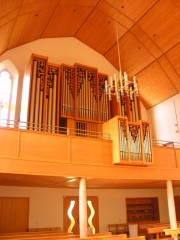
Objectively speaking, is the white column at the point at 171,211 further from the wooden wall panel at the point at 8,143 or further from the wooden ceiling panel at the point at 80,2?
the wooden ceiling panel at the point at 80,2

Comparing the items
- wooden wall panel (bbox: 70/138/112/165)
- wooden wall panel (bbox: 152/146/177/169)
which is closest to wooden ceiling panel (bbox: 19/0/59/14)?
wooden wall panel (bbox: 70/138/112/165)

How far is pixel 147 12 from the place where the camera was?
33.4 feet

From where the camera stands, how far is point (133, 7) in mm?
10180

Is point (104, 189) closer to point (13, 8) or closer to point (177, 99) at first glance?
point (177, 99)

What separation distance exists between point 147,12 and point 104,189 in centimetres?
771

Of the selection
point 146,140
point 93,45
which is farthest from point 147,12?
point 146,140

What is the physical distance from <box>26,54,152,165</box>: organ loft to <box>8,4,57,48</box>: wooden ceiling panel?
99 cm

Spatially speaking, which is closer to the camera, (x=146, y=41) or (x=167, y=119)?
(x=146, y=41)

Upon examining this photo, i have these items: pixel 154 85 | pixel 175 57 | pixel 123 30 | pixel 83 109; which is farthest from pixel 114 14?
pixel 83 109

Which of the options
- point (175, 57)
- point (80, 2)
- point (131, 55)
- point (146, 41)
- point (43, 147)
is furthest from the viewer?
point (131, 55)

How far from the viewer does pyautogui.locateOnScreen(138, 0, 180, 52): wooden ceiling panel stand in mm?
9750

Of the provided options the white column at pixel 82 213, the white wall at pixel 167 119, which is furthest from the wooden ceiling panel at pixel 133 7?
the white column at pixel 82 213

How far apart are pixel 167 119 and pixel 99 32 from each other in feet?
16.9

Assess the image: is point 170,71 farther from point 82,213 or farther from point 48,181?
point 82,213
